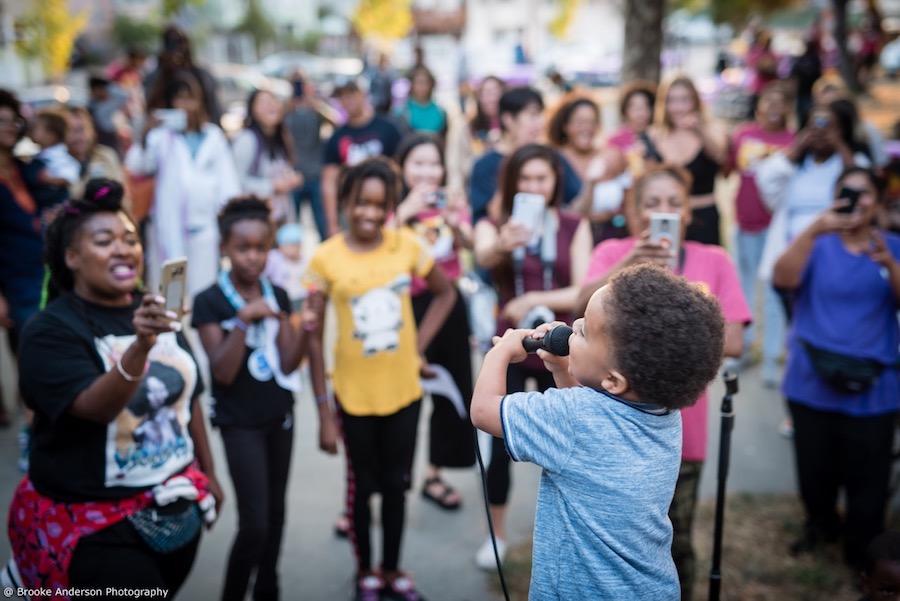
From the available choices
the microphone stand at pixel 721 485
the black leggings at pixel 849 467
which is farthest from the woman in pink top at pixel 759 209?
the microphone stand at pixel 721 485

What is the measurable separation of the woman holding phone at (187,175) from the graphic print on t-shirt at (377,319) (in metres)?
2.61

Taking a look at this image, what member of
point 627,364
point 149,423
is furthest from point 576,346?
point 149,423

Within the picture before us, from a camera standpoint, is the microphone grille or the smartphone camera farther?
the smartphone camera

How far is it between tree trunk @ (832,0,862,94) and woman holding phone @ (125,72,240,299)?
1807cm

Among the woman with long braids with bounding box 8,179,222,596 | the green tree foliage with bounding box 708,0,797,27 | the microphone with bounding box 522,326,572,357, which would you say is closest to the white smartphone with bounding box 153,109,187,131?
the woman with long braids with bounding box 8,179,222,596

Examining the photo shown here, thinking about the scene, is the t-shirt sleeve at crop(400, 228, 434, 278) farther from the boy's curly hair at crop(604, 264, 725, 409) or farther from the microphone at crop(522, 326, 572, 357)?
the boy's curly hair at crop(604, 264, 725, 409)

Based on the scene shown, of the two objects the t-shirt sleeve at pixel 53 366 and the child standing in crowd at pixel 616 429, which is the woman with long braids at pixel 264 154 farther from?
the child standing in crowd at pixel 616 429

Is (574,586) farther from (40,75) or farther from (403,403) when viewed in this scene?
(40,75)

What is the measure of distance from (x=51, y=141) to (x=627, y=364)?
5.19 metres

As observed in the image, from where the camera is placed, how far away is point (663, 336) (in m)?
1.59

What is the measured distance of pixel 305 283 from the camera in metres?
3.33

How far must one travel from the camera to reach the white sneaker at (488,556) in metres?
3.68

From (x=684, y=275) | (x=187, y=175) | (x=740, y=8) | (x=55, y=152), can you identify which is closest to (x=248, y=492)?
(x=684, y=275)

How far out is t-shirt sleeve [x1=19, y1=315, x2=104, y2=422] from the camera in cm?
232
